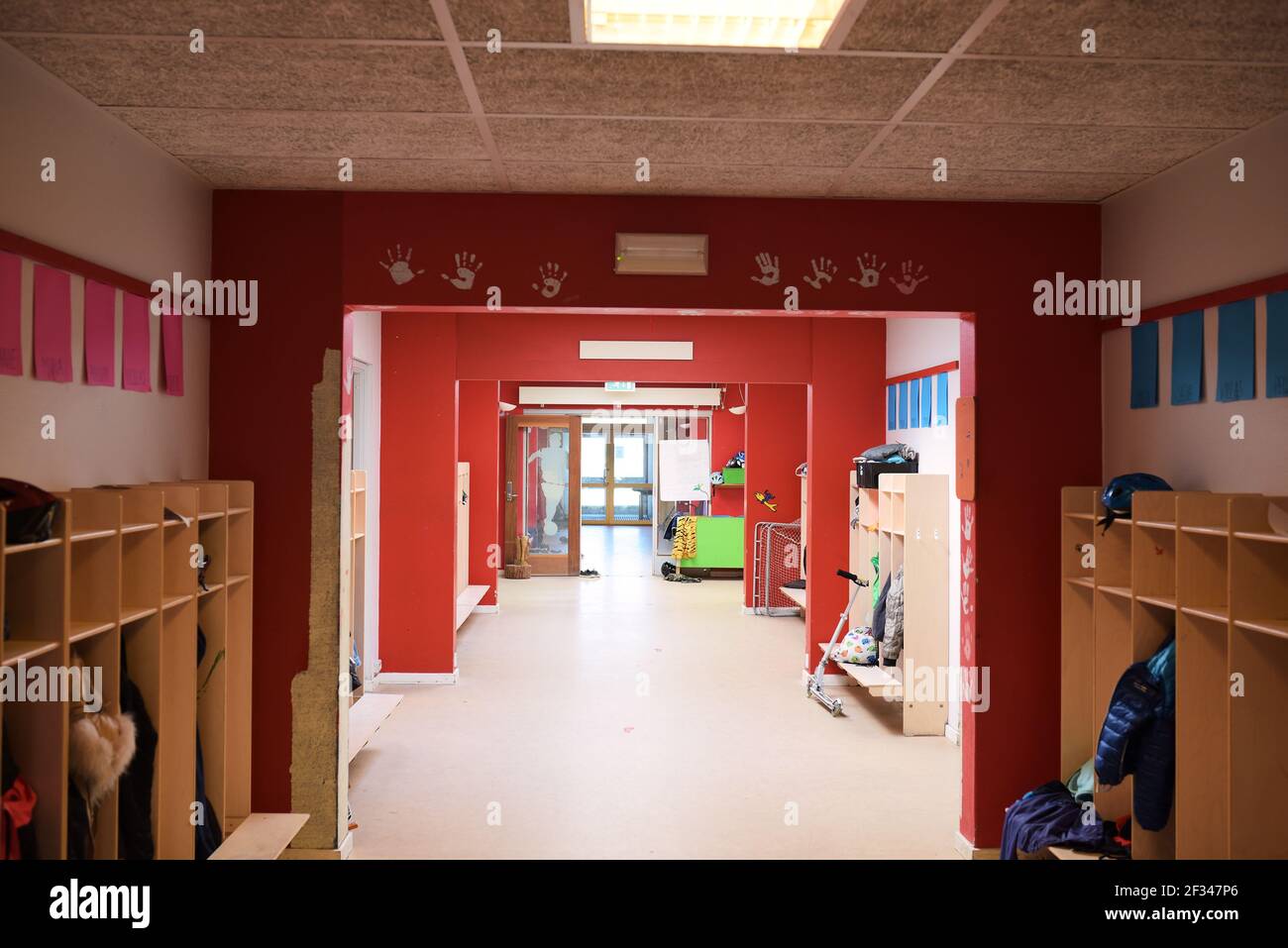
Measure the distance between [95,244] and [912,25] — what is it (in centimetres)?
263

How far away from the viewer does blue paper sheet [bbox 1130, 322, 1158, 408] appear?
371 centimetres

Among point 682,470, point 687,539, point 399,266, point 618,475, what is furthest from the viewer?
point 618,475


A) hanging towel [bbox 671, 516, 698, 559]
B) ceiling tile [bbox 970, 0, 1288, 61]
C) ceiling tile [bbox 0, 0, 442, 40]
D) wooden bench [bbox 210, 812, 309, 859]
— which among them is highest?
ceiling tile [bbox 0, 0, 442, 40]

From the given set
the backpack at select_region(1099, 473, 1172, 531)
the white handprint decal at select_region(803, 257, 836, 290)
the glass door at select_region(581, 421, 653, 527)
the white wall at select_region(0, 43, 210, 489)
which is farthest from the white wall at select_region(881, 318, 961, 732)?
the glass door at select_region(581, 421, 653, 527)

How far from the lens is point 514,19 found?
7.82ft

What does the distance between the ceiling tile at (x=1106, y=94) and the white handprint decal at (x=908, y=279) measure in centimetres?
Answer: 97

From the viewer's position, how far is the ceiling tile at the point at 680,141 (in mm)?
3162

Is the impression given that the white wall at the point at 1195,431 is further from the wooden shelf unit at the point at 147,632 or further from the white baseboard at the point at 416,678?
the white baseboard at the point at 416,678

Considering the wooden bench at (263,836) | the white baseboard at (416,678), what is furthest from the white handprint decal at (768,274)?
the white baseboard at (416,678)

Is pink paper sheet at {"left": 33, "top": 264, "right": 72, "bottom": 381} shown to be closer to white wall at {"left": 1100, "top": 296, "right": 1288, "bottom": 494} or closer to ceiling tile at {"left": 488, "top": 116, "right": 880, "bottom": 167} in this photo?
ceiling tile at {"left": 488, "top": 116, "right": 880, "bottom": 167}

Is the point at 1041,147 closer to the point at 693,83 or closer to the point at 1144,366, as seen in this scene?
the point at 1144,366

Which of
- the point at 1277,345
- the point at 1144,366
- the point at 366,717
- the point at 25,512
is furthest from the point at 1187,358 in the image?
the point at 366,717

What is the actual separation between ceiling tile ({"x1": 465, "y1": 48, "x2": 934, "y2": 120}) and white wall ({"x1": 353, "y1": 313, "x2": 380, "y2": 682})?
4.28m

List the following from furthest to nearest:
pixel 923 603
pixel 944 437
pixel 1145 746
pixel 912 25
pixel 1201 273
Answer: pixel 944 437, pixel 923 603, pixel 1201 273, pixel 1145 746, pixel 912 25
